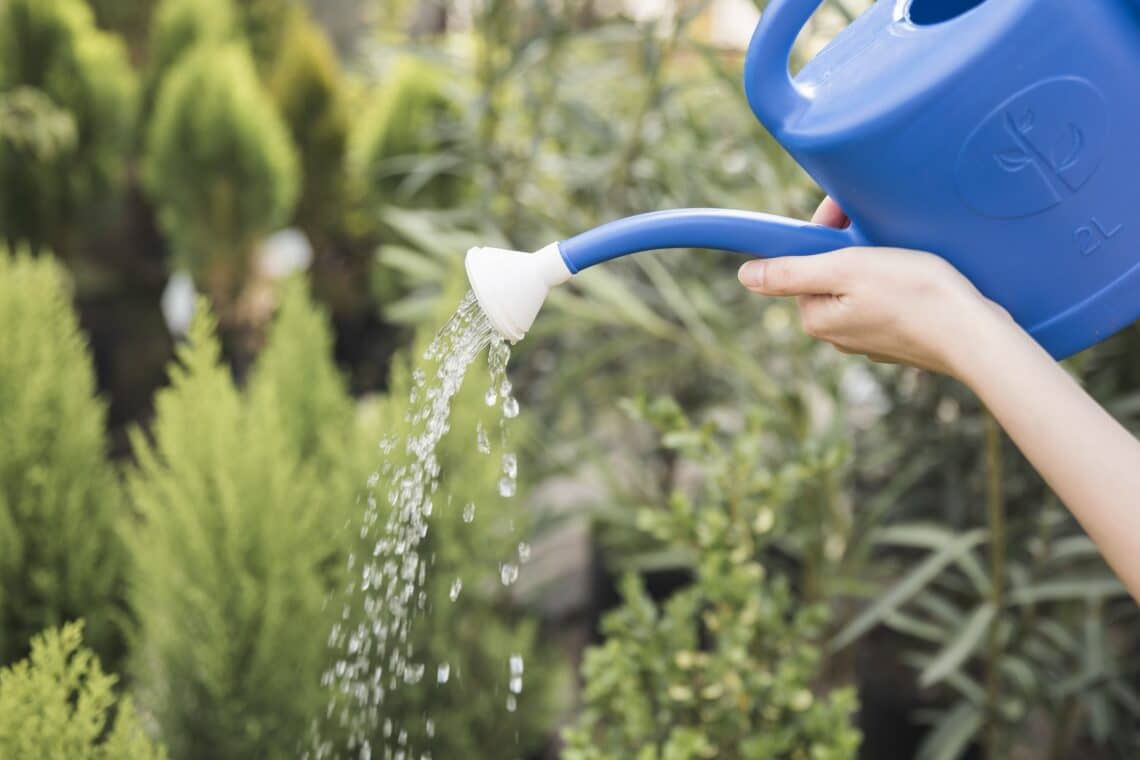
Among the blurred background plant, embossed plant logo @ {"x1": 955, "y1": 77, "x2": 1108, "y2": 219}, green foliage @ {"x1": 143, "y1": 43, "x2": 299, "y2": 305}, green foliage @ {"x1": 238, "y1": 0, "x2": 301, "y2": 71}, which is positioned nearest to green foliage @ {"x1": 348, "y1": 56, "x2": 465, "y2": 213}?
the blurred background plant

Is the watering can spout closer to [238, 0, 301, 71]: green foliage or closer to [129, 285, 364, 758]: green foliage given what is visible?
[129, 285, 364, 758]: green foliage

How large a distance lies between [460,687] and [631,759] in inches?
13.3

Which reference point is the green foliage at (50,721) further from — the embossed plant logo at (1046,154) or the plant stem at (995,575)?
the plant stem at (995,575)

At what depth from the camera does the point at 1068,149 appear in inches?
27.0

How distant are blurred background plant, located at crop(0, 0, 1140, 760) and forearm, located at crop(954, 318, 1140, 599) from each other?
0.47m

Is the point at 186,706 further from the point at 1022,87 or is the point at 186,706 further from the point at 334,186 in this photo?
the point at 334,186

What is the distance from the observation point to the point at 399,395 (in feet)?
4.64

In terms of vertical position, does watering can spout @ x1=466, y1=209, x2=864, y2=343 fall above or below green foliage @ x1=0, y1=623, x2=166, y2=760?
above

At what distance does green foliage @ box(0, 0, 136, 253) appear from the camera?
277 centimetres

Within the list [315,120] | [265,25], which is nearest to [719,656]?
[315,120]

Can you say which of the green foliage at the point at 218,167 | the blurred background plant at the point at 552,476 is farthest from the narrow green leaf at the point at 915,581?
the green foliage at the point at 218,167

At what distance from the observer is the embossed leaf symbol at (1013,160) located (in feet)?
2.25

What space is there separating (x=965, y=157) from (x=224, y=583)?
0.91m

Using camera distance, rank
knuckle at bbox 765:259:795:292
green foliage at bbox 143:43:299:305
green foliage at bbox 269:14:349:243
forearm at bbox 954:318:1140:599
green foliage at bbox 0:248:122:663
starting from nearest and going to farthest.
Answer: forearm at bbox 954:318:1140:599 → knuckle at bbox 765:259:795:292 → green foliage at bbox 0:248:122:663 → green foliage at bbox 143:43:299:305 → green foliage at bbox 269:14:349:243
